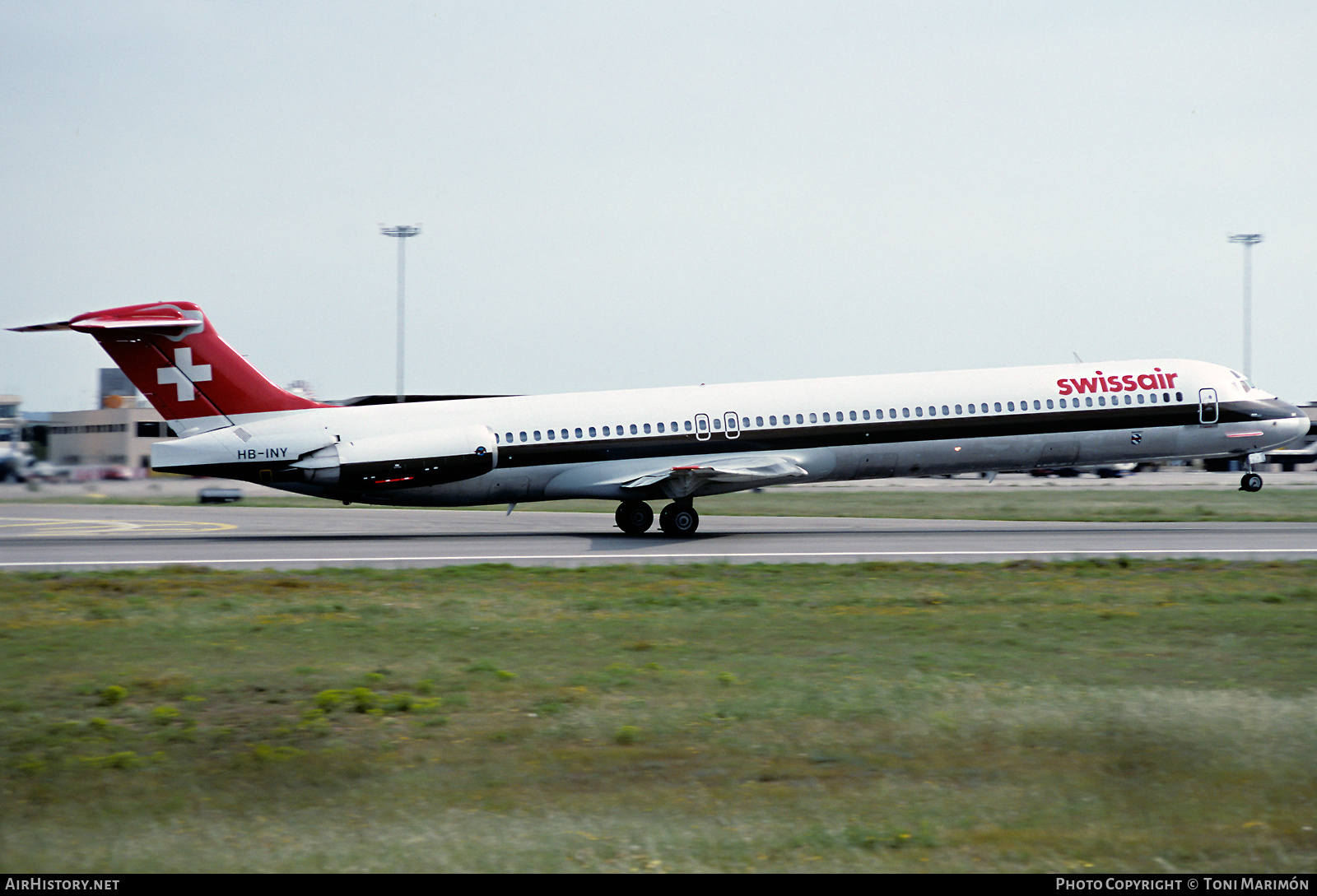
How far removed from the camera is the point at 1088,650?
12258 mm

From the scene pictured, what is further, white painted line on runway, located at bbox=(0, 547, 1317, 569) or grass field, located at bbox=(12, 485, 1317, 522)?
grass field, located at bbox=(12, 485, 1317, 522)

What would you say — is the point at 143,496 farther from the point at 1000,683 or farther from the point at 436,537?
the point at 1000,683

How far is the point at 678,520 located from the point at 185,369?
11.6 meters

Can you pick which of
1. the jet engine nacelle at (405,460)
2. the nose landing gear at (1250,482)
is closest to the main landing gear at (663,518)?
the jet engine nacelle at (405,460)

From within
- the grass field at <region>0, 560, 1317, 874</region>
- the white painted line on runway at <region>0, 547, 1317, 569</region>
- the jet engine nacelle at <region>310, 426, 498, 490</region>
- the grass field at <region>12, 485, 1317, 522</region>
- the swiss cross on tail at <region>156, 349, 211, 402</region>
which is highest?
the swiss cross on tail at <region>156, 349, 211, 402</region>

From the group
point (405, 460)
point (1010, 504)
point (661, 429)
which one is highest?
point (661, 429)

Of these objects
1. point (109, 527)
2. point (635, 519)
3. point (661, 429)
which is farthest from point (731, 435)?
point (109, 527)

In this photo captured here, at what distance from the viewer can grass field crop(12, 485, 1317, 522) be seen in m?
33.5

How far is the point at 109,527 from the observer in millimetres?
31609

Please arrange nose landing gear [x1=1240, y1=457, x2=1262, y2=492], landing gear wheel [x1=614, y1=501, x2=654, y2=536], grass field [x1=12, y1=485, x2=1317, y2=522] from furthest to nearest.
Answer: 1. grass field [x1=12, y1=485, x2=1317, y2=522]
2. nose landing gear [x1=1240, y1=457, x2=1262, y2=492]
3. landing gear wheel [x1=614, y1=501, x2=654, y2=536]

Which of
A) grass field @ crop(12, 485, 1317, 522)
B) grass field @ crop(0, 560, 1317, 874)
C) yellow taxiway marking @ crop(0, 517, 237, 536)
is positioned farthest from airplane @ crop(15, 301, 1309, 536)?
grass field @ crop(0, 560, 1317, 874)

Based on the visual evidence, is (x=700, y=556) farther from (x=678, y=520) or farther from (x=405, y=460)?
(x=405, y=460)

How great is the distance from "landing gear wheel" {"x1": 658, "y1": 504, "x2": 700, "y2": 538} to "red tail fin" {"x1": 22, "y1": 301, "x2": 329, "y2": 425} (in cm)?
940

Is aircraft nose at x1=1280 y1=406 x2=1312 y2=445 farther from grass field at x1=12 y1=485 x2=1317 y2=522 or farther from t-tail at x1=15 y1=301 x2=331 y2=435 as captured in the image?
t-tail at x1=15 y1=301 x2=331 y2=435
